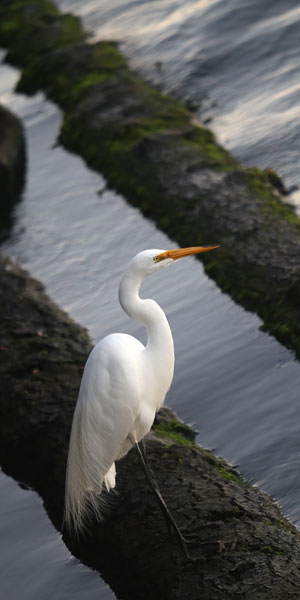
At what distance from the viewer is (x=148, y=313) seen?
4445mm

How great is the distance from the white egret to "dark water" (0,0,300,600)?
2.29ft

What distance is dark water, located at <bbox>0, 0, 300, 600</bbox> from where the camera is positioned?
518cm

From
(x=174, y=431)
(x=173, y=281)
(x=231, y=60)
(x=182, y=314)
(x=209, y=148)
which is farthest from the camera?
(x=231, y=60)

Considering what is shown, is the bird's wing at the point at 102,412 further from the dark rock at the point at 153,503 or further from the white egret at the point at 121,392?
the dark rock at the point at 153,503

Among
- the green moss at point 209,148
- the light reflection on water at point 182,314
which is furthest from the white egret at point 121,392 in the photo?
the green moss at point 209,148

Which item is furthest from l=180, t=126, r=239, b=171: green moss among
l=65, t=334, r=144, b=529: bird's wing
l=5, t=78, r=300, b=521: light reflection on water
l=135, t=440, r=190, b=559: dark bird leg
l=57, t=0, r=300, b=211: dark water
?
l=135, t=440, r=190, b=559: dark bird leg

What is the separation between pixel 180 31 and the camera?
12.8m

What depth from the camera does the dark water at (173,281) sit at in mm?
5184

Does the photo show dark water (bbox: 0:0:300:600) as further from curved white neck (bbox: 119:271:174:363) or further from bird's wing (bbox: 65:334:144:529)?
curved white neck (bbox: 119:271:174:363)

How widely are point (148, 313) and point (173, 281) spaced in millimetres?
3042

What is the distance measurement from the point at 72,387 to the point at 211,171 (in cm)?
330

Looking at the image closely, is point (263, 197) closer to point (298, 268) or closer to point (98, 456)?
point (298, 268)

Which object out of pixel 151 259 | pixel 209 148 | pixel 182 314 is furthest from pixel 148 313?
pixel 209 148

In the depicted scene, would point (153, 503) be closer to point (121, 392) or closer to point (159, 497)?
point (159, 497)
